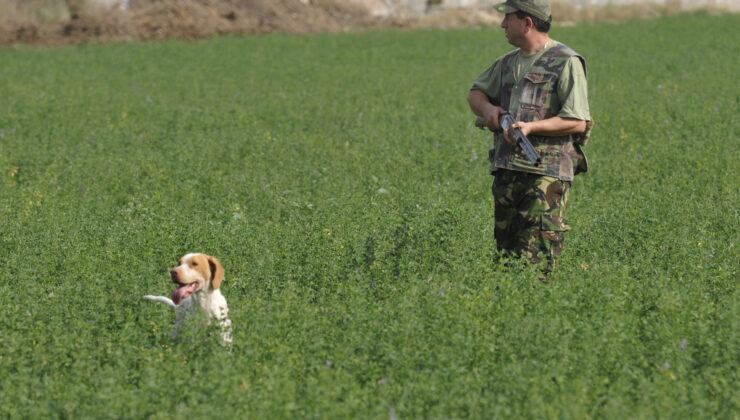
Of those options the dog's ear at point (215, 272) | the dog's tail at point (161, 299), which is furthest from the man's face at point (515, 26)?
the dog's tail at point (161, 299)

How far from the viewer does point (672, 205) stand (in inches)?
303

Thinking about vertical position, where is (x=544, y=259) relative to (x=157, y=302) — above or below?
above

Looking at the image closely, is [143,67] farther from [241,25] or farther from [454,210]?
[454,210]

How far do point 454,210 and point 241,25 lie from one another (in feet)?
78.9

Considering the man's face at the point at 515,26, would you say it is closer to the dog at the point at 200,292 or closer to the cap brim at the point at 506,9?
the cap brim at the point at 506,9

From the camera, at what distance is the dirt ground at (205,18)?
2828 cm

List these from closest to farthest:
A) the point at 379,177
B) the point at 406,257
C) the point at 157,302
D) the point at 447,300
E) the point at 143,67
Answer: the point at 447,300, the point at 157,302, the point at 406,257, the point at 379,177, the point at 143,67

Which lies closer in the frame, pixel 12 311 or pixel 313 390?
pixel 313 390

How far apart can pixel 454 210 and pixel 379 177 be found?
3.19 m

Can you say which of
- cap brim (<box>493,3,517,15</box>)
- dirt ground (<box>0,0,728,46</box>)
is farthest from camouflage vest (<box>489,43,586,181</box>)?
dirt ground (<box>0,0,728,46</box>)

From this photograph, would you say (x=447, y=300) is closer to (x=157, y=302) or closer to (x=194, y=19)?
(x=157, y=302)

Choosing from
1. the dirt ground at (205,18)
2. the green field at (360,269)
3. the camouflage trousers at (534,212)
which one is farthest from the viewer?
the dirt ground at (205,18)

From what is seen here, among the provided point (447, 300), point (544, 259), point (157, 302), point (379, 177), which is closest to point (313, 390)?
point (447, 300)

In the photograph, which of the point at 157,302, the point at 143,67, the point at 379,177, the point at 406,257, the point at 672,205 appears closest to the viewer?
the point at 157,302
